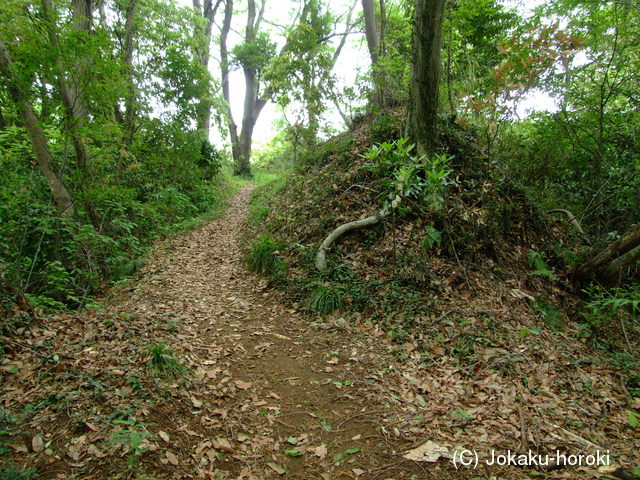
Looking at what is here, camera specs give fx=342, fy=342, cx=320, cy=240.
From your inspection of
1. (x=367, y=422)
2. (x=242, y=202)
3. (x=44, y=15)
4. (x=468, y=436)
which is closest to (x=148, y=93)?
(x=44, y=15)

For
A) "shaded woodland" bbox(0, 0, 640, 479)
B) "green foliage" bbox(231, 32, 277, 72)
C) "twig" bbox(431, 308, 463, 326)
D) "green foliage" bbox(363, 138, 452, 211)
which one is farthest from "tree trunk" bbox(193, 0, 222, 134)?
"twig" bbox(431, 308, 463, 326)

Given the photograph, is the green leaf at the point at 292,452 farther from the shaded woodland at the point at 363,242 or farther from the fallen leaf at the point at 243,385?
the fallen leaf at the point at 243,385

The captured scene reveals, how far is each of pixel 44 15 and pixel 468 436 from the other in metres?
8.09

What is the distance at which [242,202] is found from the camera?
13875 mm

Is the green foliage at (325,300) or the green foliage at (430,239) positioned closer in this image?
the green foliage at (325,300)

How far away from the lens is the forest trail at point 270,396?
9.27 ft

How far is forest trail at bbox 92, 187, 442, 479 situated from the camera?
2.83 m

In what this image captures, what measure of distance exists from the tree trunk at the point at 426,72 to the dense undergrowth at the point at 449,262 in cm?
69

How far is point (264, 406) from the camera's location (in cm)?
349

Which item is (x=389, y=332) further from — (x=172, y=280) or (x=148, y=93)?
(x=148, y=93)

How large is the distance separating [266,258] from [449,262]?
3382mm

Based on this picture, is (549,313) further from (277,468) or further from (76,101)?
(76,101)

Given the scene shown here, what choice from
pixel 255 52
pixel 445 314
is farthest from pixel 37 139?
pixel 255 52

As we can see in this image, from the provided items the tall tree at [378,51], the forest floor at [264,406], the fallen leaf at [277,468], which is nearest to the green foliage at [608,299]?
the forest floor at [264,406]
